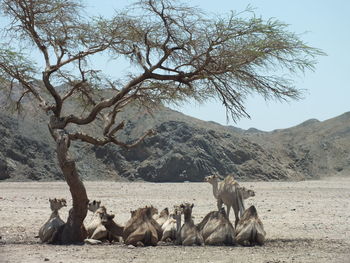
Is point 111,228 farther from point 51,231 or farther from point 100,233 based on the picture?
point 51,231

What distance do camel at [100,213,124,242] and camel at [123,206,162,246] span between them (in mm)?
757

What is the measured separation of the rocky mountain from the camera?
42.0 meters

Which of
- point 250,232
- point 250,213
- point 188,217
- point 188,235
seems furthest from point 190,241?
point 250,213

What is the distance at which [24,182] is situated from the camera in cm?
3838

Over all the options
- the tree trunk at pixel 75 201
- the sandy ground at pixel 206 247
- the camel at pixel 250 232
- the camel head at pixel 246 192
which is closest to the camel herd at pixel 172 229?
the camel at pixel 250 232

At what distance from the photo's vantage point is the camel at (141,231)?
13922 millimetres

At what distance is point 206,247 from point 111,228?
2.45 meters

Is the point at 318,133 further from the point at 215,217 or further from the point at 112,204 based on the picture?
the point at 215,217

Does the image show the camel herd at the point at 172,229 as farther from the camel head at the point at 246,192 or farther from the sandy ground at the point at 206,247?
the camel head at the point at 246,192

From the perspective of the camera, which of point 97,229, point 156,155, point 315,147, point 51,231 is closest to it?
point 51,231

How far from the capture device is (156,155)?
45.0m

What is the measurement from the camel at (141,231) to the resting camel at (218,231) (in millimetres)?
1078

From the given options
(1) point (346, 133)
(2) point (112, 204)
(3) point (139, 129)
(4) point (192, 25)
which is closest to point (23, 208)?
(2) point (112, 204)

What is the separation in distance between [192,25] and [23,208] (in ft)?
33.7
